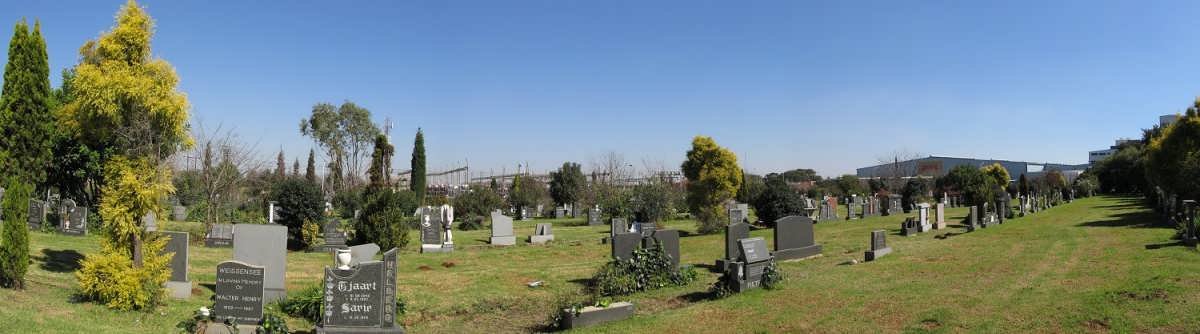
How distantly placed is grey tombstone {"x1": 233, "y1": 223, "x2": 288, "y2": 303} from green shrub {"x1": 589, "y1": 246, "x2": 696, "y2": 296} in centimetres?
618

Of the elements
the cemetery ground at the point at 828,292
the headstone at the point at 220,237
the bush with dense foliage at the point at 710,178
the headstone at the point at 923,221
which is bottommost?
the cemetery ground at the point at 828,292

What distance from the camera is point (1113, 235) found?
784 inches

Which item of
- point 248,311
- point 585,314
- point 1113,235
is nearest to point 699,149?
point 1113,235

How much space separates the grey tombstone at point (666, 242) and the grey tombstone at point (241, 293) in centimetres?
753

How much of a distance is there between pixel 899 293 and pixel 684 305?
3755 millimetres

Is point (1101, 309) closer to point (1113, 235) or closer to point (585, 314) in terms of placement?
point (585, 314)

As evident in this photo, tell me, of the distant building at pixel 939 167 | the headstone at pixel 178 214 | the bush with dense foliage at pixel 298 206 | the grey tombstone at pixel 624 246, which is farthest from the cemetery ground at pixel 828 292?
the distant building at pixel 939 167

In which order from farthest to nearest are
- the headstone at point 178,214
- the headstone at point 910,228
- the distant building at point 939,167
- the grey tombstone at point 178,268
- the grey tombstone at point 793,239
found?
the distant building at point 939,167 < the headstone at point 178,214 < the headstone at point 910,228 < the grey tombstone at point 793,239 < the grey tombstone at point 178,268

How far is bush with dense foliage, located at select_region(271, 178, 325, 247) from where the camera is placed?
21953 millimetres

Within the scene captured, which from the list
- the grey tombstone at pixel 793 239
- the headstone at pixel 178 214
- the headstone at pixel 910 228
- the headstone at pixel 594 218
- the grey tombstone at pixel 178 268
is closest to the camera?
the grey tombstone at pixel 178 268

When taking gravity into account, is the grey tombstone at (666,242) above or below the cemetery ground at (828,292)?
above

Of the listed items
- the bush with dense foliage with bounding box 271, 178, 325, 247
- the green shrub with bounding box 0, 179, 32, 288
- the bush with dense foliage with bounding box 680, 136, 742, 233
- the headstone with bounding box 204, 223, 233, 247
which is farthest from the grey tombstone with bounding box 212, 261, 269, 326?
the bush with dense foliage with bounding box 680, 136, 742, 233

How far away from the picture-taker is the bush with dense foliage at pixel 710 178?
91.8 ft

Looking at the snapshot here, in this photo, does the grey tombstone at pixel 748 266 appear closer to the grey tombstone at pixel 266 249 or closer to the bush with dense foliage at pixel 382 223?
the grey tombstone at pixel 266 249
